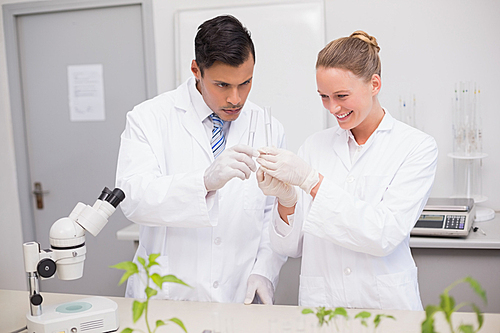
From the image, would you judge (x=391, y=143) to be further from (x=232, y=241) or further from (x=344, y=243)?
(x=232, y=241)

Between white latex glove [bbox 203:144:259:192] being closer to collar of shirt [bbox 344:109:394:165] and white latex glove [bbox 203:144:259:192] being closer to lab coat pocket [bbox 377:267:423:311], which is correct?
collar of shirt [bbox 344:109:394:165]

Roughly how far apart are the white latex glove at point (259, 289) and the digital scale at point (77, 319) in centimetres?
40

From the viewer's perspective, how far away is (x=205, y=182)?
4.40 feet

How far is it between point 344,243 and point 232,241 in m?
0.39

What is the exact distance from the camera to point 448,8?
248 cm

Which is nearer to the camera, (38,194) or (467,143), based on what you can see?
(467,143)

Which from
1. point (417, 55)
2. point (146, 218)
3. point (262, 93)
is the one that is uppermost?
point (417, 55)

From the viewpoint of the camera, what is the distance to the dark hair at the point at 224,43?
1.38 meters

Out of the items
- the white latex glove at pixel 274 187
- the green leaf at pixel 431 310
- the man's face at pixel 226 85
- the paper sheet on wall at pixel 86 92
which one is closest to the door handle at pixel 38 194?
the paper sheet on wall at pixel 86 92

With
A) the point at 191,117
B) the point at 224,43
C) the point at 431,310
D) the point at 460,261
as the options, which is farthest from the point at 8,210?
the point at 431,310

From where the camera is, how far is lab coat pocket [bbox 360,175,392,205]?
1.36 m

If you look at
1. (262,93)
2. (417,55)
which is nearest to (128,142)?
(262,93)

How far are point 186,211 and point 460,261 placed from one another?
4.60 feet

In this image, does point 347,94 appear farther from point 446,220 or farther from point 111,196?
point 446,220
